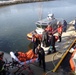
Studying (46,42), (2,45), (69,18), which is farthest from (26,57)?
(69,18)

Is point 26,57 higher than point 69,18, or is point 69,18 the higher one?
point 26,57

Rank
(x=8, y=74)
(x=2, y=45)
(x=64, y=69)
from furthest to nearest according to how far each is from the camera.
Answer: (x=2, y=45)
(x=64, y=69)
(x=8, y=74)

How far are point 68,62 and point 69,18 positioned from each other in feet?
83.7

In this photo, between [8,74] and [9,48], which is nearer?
[8,74]

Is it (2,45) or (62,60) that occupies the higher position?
(62,60)

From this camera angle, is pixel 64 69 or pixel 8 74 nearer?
pixel 8 74

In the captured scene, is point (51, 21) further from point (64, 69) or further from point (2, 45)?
point (64, 69)

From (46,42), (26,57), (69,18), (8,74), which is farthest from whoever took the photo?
(69,18)

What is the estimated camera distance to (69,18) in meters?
38.3

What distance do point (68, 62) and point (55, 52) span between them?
6.23 feet

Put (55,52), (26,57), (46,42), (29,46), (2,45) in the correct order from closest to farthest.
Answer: (26,57) → (55,52) → (46,42) → (29,46) → (2,45)

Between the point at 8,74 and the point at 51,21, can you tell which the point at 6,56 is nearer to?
the point at 8,74

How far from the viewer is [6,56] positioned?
13.8 m

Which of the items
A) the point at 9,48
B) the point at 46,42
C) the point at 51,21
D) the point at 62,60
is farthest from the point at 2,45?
the point at 62,60
